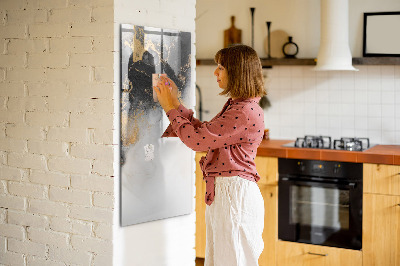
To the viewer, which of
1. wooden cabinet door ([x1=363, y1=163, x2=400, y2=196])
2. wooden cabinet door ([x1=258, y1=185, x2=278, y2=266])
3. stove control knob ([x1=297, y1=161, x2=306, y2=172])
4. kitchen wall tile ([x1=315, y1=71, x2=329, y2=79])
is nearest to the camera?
wooden cabinet door ([x1=363, y1=163, x2=400, y2=196])

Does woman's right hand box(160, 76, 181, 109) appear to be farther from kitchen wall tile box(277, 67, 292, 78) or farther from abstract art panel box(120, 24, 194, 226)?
kitchen wall tile box(277, 67, 292, 78)

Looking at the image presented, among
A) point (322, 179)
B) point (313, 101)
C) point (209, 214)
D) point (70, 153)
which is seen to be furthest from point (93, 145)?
point (313, 101)

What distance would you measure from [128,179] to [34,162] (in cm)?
55

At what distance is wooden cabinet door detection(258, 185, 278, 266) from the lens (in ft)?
13.6

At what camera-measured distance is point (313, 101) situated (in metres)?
4.62

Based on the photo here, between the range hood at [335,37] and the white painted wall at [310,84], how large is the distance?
0.21 meters

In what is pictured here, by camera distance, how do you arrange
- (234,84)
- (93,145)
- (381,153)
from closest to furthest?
(234,84), (93,145), (381,153)

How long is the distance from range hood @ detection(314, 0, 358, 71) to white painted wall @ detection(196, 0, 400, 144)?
21 centimetres

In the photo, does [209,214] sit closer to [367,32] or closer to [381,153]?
[381,153]

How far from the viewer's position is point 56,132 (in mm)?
2930

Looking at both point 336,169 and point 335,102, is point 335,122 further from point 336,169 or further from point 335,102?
point 336,169

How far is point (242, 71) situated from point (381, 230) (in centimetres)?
182

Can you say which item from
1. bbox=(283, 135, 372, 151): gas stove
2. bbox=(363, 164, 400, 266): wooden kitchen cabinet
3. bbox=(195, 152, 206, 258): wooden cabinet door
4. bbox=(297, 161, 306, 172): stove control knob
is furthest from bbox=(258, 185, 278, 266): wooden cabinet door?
bbox=(363, 164, 400, 266): wooden kitchen cabinet

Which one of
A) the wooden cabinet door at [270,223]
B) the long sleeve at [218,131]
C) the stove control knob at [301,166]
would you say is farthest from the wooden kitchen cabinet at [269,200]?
the long sleeve at [218,131]
